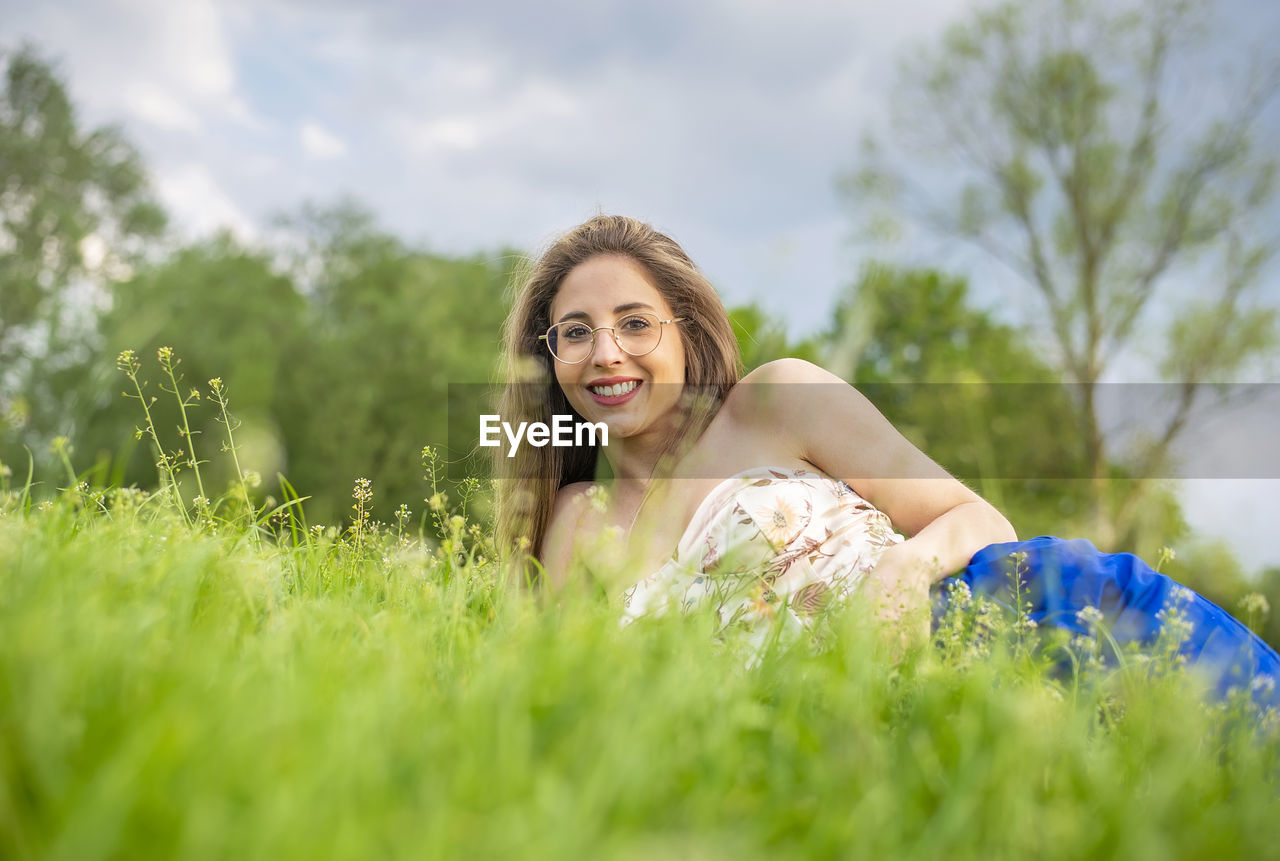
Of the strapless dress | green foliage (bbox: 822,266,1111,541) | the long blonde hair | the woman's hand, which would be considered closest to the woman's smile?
the long blonde hair

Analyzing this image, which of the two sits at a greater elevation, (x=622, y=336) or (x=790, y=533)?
(x=622, y=336)

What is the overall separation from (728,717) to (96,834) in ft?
2.95

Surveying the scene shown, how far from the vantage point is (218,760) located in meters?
1.06

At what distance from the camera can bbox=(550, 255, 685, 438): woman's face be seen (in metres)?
4.17

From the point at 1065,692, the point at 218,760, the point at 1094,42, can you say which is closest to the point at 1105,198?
the point at 1094,42

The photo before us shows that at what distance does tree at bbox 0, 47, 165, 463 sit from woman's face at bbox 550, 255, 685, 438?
2281cm

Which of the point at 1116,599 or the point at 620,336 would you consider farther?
the point at 620,336

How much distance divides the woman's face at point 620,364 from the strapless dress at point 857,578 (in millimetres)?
625

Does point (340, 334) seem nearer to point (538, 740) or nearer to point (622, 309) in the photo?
point (622, 309)

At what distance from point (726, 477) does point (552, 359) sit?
1232mm

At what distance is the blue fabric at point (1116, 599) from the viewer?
8.86 feet

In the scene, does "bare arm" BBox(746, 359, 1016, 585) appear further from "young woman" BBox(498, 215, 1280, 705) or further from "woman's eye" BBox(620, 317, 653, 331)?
"woman's eye" BBox(620, 317, 653, 331)

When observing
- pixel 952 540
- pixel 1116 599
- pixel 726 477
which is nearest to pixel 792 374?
pixel 726 477

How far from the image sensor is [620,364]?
4137 mm
